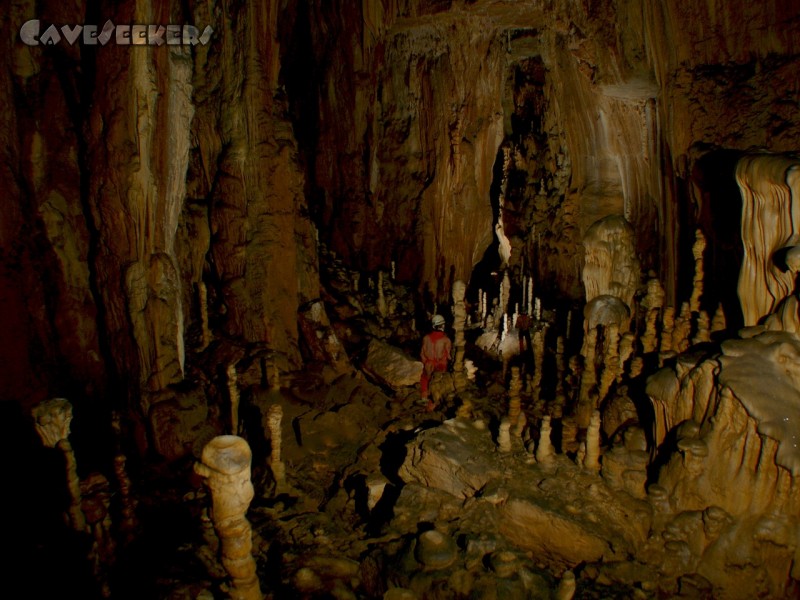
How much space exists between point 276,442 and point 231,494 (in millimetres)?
2417

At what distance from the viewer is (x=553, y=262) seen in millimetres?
11609

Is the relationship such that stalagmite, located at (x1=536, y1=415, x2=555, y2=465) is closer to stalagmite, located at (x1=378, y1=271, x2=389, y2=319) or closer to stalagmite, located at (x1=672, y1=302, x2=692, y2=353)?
stalagmite, located at (x1=672, y1=302, x2=692, y2=353)

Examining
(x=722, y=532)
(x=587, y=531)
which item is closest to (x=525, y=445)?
(x=587, y=531)

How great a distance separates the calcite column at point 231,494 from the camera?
8.22 feet

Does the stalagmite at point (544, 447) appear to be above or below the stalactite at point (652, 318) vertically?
below

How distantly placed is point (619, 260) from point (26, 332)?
7.37m

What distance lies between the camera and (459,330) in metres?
6.64

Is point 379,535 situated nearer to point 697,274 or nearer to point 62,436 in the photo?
point 62,436

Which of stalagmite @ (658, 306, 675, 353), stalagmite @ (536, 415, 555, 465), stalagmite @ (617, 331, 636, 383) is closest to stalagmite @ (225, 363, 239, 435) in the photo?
stalagmite @ (536, 415, 555, 465)

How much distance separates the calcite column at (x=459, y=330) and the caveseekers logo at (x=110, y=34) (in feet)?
14.9

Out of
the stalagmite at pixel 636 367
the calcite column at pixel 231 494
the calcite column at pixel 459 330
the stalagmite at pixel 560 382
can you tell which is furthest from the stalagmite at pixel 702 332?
the calcite column at pixel 231 494

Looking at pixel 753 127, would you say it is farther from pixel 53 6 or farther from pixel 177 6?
pixel 53 6

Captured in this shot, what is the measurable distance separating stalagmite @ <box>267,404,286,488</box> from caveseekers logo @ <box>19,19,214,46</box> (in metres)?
4.46

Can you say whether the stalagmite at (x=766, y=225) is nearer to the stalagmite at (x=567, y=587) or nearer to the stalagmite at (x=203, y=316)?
the stalagmite at (x=567, y=587)
